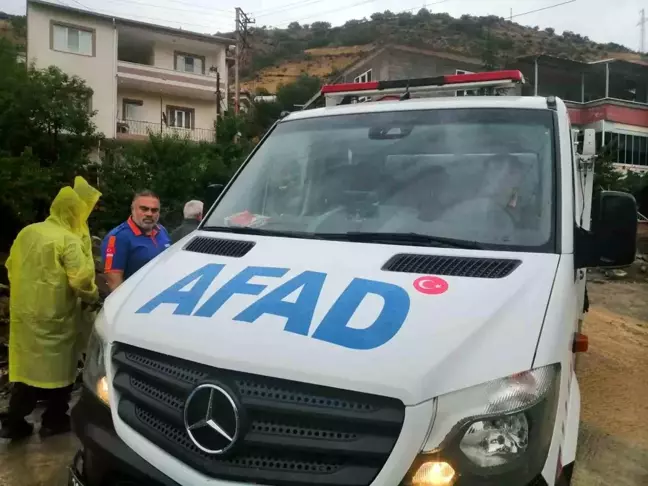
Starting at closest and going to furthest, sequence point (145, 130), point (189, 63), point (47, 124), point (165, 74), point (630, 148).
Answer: point (47, 124) < point (145, 130) < point (165, 74) < point (630, 148) < point (189, 63)

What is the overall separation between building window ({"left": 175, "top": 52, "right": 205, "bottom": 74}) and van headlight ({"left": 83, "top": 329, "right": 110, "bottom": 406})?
1353 inches

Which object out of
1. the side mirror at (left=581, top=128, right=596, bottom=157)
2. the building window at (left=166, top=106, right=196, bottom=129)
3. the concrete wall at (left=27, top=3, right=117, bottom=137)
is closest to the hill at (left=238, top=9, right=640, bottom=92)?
the building window at (left=166, top=106, right=196, bottom=129)

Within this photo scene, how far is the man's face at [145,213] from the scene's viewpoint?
204 inches

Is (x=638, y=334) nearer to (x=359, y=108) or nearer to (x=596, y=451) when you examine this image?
(x=596, y=451)

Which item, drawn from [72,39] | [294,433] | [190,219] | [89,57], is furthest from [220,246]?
[72,39]

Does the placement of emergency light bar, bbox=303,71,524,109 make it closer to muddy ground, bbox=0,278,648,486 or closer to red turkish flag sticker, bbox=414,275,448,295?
red turkish flag sticker, bbox=414,275,448,295

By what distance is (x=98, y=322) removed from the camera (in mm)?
2734

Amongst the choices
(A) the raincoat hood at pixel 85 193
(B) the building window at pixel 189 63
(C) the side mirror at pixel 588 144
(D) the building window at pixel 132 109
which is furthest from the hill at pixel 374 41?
(A) the raincoat hood at pixel 85 193

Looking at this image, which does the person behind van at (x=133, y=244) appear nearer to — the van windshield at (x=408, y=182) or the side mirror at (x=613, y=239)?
the van windshield at (x=408, y=182)

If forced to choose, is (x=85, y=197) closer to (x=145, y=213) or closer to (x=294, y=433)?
(x=145, y=213)

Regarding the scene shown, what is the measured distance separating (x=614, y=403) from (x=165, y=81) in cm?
3088

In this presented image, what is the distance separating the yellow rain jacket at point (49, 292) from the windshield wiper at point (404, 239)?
2296 millimetres

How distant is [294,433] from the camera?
2018 millimetres

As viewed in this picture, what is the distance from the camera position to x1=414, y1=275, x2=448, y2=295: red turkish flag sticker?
2385mm
